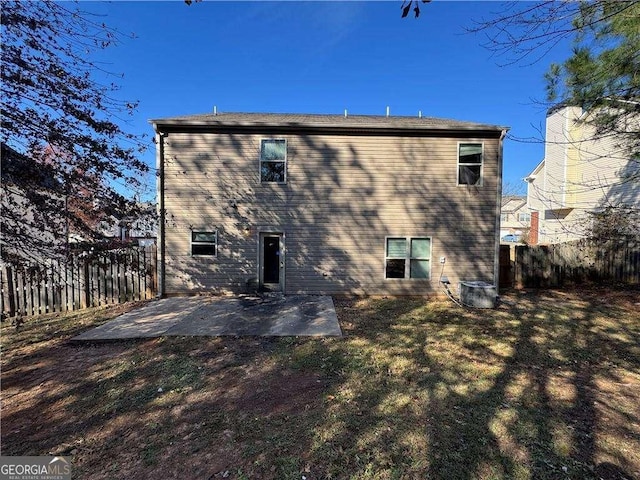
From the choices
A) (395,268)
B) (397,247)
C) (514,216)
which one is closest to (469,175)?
(397,247)

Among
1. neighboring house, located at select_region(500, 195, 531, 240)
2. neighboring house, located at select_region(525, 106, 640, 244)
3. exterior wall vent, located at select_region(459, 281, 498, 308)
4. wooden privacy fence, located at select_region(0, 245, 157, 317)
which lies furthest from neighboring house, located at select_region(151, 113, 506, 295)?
neighboring house, located at select_region(500, 195, 531, 240)

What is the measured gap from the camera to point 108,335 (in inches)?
232

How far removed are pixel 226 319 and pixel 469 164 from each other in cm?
823

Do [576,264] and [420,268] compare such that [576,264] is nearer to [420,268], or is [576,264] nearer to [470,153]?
[470,153]

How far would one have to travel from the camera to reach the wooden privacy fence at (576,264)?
35.0 ft

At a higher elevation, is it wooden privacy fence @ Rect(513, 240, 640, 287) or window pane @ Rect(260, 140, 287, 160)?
window pane @ Rect(260, 140, 287, 160)

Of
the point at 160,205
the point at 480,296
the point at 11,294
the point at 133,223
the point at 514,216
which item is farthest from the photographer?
the point at 514,216

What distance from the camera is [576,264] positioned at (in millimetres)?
10906

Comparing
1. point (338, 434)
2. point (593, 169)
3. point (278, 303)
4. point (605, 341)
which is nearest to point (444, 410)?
point (338, 434)

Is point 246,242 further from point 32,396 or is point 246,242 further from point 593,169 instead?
point 593,169

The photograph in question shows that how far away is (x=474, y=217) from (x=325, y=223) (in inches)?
181

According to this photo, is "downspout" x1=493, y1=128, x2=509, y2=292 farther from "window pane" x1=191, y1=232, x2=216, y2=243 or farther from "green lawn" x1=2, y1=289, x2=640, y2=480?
"window pane" x1=191, y1=232, x2=216, y2=243

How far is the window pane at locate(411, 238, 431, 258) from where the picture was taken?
9469 mm

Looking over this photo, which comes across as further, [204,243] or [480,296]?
[204,243]
